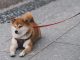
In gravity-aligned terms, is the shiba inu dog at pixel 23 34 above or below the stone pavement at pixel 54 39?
above

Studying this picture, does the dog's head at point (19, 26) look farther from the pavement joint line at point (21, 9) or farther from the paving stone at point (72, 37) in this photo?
the pavement joint line at point (21, 9)

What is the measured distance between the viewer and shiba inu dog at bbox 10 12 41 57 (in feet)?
19.9

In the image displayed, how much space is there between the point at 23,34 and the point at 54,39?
109 centimetres

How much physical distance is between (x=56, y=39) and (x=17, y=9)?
13.2 feet

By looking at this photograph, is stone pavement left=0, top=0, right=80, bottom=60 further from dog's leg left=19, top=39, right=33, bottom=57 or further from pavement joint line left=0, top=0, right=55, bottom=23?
pavement joint line left=0, top=0, right=55, bottom=23

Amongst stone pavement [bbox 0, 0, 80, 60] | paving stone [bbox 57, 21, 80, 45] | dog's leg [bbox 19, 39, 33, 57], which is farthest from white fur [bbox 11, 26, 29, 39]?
paving stone [bbox 57, 21, 80, 45]

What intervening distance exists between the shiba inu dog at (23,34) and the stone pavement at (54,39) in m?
0.14

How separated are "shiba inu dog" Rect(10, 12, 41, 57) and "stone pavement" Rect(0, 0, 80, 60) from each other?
136 millimetres

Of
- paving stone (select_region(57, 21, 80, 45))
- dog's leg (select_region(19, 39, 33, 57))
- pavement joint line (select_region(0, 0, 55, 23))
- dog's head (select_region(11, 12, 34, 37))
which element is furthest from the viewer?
pavement joint line (select_region(0, 0, 55, 23))

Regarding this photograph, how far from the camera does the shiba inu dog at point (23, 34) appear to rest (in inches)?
239

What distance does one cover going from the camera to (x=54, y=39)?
6984 millimetres

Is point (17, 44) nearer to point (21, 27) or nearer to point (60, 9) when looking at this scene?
point (21, 27)

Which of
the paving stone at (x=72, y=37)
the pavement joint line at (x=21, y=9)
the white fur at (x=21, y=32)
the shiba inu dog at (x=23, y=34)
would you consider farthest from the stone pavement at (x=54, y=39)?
the pavement joint line at (x=21, y=9)

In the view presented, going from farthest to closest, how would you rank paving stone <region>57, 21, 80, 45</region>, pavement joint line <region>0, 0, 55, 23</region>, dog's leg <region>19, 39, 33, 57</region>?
pavement joint line <region>0, 0, 55, 23</region>, paving stone <region>57, 21, 80, 45</region>, dog's leg <region>19, 39, 33, 57</region>
